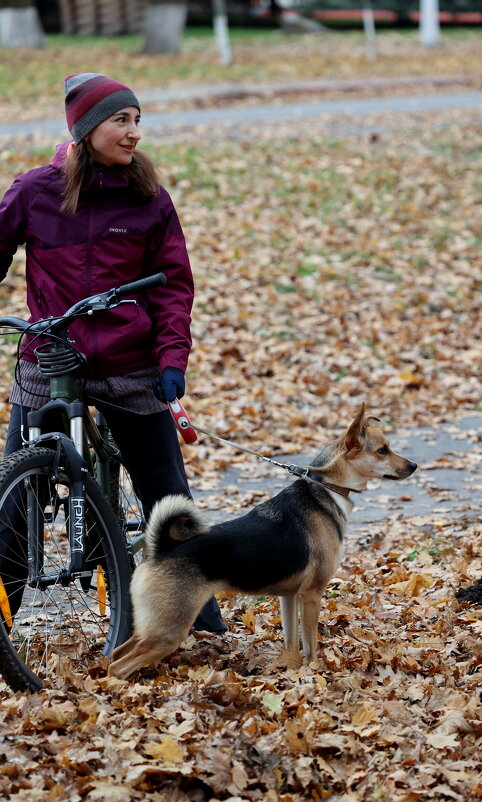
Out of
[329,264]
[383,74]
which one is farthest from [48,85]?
[329,264]

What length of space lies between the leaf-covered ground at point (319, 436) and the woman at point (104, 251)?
0.93 metres

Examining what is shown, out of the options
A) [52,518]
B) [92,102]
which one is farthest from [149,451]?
[92,102]

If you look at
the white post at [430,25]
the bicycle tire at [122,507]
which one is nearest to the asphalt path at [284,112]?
the white post at [430,25]

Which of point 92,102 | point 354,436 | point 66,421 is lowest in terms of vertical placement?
point 354,436

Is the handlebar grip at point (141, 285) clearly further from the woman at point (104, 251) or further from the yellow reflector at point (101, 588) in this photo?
the yellow reflector at point (101, 588)

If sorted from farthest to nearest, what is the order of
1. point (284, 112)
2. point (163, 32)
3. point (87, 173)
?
point (163, 32), point (284, 112), point (87, 173)

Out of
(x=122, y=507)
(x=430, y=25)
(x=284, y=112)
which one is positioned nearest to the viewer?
(x=122, y=507)

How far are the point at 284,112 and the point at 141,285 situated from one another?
1784 cm

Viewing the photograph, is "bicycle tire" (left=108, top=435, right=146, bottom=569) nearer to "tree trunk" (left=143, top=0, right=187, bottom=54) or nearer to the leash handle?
the leash handle

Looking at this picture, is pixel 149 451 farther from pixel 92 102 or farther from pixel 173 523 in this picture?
pixel 92 102

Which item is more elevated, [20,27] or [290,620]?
[290,620]

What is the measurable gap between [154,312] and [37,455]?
2.88 feet

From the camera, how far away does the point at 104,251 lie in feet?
14.7

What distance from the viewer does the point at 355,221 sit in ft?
50.0
